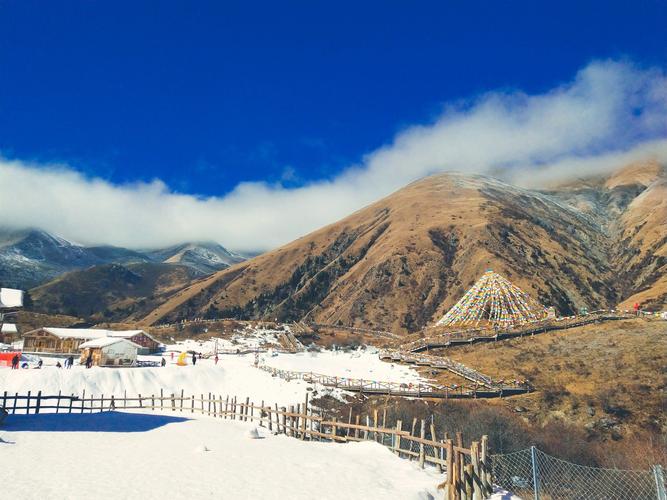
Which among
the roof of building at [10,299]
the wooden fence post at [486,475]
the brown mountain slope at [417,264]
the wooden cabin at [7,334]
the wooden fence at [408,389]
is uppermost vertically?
the brown mountain slope at [417,264]

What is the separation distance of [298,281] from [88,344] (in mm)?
96034

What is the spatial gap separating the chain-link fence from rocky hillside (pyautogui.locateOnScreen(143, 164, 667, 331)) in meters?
69.4

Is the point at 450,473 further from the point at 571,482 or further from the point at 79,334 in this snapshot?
the point at 79,334

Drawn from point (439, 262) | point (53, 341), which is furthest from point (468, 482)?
point (439, 262)

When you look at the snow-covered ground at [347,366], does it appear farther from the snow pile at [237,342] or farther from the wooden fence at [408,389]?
the snow pile at [237,342]

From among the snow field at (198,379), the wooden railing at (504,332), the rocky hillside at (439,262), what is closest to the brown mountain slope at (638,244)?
the rocky hillside at (439,262)

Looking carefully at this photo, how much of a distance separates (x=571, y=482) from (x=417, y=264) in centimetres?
10219

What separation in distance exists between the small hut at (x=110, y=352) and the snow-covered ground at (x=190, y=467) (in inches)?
1107

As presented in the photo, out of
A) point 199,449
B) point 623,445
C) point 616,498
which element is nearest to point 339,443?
point 199,449

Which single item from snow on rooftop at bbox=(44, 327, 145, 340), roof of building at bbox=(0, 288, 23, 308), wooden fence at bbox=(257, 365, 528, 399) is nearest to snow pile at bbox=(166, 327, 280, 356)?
snow on rooftop at bbox=(44, 327, 145, 340)

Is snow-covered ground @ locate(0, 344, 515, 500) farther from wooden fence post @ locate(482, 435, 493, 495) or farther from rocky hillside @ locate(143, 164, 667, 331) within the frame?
Result: rocky hillside @ locate(143, 164, 667, 331)

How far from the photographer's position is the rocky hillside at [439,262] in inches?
4230

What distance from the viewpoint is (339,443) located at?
22.2 meters

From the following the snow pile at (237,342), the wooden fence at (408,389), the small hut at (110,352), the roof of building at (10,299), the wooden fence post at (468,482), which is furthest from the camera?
the snow pile at (237,342)
